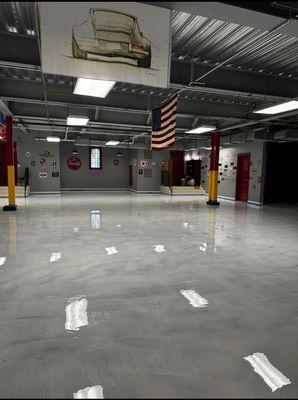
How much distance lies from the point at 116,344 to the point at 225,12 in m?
3.93

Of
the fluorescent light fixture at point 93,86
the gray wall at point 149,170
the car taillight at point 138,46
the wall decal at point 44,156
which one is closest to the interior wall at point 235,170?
the gray wall at point 149,170

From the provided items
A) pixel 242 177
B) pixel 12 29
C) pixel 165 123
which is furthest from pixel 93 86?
pixel 242 177

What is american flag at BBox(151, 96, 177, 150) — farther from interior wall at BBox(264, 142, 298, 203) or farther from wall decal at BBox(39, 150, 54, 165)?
wall decal at BBox(39, 150, 54, 165)

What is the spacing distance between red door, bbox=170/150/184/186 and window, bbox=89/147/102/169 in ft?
20.2

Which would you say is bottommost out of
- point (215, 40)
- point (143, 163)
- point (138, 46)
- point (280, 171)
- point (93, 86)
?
point (280, 171)

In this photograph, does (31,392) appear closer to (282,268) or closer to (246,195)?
(282,268)

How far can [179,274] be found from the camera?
4.29 meters

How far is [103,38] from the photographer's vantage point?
3105 mm

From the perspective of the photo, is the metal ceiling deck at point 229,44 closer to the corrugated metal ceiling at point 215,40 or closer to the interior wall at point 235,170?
the corrugated metal ceiling at point 215,40

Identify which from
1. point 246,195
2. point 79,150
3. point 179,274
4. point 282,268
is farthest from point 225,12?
point 79,150

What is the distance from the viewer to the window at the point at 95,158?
2316 cm

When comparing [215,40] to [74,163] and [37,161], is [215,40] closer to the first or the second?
[37,161]

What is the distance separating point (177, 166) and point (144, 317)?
771 inches

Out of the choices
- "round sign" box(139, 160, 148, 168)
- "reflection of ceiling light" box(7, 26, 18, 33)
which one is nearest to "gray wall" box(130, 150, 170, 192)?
"round sign" box(139, 160, 148, 168)
